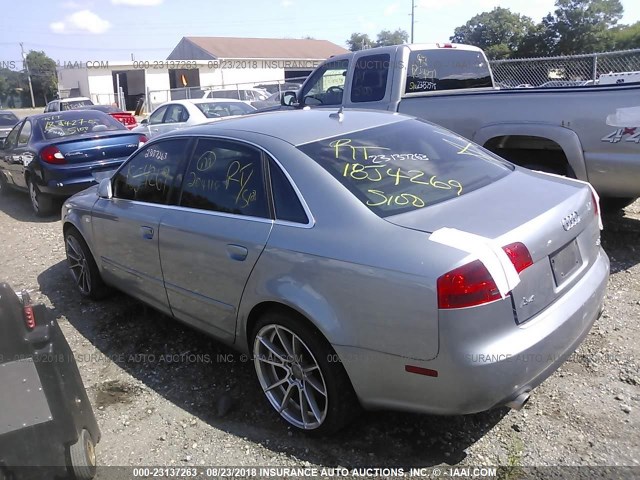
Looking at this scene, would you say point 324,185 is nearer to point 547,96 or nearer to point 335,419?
point 335,419

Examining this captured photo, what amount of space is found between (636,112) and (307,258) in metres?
3.38

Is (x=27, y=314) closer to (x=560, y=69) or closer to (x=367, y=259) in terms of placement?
(x=367, y=259)

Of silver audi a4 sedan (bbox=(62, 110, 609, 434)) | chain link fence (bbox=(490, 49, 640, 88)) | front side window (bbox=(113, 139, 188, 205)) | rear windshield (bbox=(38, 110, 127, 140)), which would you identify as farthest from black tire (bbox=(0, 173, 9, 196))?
chain link fence (bbox=(490, 49, 640, 88))

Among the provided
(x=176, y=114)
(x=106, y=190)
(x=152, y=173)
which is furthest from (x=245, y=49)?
(x=152, y=173)

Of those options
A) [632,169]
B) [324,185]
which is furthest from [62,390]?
[632,169]

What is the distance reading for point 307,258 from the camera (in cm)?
277

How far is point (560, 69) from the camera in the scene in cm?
1262

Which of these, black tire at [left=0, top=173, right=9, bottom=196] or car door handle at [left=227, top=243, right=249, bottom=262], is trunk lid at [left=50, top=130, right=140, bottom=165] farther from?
car door handle at [left=227, top=243, right=249, bottom=262]

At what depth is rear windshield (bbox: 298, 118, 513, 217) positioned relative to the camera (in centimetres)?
289

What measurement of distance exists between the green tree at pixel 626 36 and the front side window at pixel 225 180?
4049 cm

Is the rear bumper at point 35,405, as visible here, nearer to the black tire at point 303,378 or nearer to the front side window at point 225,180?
the black tire at point 303,378

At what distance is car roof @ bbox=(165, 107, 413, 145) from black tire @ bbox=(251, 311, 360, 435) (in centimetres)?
108

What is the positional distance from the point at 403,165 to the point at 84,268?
3233mm

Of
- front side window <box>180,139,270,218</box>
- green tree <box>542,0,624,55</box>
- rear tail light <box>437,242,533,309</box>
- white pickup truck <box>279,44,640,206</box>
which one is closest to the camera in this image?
rear tail light <box>437,242,533,309</box>
